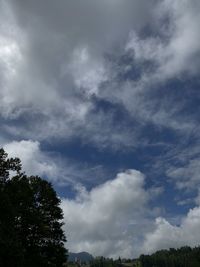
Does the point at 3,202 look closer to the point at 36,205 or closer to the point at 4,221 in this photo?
the point at 4,221

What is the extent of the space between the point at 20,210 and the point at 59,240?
802 centimetres

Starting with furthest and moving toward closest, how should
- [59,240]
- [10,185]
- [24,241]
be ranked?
[59,240] < [24,241] < [10,185]

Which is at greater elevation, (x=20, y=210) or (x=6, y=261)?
→ (x=20, y=210)

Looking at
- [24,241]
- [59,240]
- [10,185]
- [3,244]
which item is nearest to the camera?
[3,244]

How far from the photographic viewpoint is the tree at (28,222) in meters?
32.8

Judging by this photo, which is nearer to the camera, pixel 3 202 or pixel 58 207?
pixel 3 202

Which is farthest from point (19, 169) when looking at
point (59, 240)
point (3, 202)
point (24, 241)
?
point (59, 240)

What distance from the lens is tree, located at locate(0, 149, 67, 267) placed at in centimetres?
3284

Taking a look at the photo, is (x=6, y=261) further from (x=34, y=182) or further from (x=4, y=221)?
(x=34, y=182)

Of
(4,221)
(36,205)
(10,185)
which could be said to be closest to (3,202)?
(4,221)

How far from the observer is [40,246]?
137 ft

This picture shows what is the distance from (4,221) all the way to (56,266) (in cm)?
1211

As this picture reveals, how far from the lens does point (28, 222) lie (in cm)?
3962

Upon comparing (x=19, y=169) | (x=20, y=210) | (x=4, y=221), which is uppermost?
(x=19, y=169)
